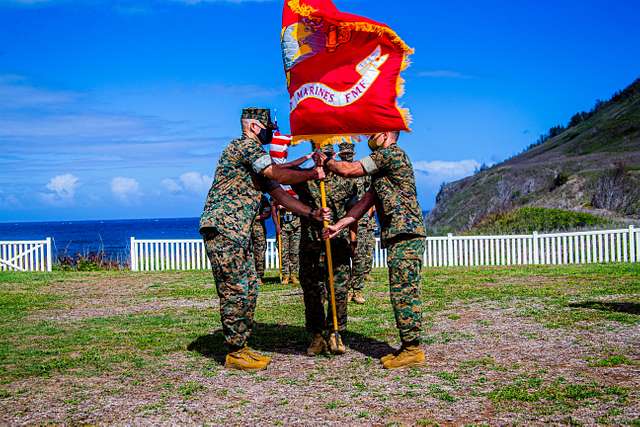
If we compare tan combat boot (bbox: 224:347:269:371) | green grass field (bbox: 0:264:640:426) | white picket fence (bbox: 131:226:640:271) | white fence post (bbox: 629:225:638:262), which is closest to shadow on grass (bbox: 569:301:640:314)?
green grass field (bbox: 0:264:640:426)

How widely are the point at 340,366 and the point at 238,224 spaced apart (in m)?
1.67

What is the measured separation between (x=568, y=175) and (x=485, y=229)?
13339 millimetres

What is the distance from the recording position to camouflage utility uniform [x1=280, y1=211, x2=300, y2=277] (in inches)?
559

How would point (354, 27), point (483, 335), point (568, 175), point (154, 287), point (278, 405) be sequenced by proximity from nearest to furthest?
point (278, 405)
point (354, 27)
point (483, 335)
point (154, 287)
point (568, 175)

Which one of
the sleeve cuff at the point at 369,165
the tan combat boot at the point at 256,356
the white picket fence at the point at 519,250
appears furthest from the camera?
the white picket fence at the point at 519,250

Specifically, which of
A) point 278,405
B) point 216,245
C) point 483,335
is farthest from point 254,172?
point 483,335

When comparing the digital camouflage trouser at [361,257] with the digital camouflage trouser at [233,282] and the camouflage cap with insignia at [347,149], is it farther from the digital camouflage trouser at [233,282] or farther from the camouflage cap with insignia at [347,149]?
the digital camouflage trouser at [233,282]

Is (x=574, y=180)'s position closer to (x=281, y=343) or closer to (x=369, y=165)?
(x=281, y=343)

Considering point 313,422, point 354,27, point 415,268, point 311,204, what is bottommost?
point 313,422

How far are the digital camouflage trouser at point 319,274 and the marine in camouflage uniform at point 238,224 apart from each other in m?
0.68

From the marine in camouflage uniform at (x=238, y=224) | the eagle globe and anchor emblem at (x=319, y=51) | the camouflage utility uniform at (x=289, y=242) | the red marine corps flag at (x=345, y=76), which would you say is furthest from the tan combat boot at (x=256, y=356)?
the camouflage utility uniform at (x=289, y=242)

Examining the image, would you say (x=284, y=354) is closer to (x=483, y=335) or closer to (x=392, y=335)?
(x=392, y=335)

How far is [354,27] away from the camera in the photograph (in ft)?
23.2

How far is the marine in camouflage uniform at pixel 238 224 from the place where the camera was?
6473 millimetres
